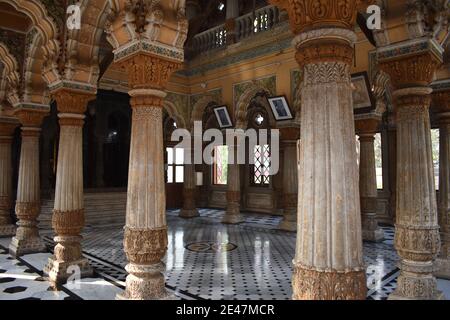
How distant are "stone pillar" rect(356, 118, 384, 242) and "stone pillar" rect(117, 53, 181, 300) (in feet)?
18.9

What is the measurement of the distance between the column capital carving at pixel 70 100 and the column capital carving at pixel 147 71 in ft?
5.69

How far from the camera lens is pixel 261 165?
13.5 meters

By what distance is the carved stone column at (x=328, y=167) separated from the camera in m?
2.23

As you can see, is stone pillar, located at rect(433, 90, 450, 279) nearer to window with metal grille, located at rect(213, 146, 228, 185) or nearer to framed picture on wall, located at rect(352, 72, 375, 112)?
framed picture on wall, located at rect(352, 72, 375, 112)

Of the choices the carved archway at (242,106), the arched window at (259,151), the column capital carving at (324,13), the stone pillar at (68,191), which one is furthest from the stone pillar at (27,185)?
the arched window at (259,151)

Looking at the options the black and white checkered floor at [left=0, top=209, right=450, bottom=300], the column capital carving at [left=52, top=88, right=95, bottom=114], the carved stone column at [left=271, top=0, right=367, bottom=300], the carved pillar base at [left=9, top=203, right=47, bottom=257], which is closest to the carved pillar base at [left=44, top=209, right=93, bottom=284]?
the black and white checkered floor at [left=0, top=209, right=450, bottom=300]

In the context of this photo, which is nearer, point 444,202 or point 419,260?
point 419,260

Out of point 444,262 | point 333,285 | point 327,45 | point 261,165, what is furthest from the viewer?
point 261,165

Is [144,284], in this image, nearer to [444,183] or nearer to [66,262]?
[66,262]

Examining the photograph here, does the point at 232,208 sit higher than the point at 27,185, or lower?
lower

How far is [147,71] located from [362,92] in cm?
529

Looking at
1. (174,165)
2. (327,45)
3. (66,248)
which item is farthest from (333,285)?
(174,165)

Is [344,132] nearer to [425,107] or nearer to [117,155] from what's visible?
[425,107]

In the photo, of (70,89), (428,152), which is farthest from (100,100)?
(428,152)
